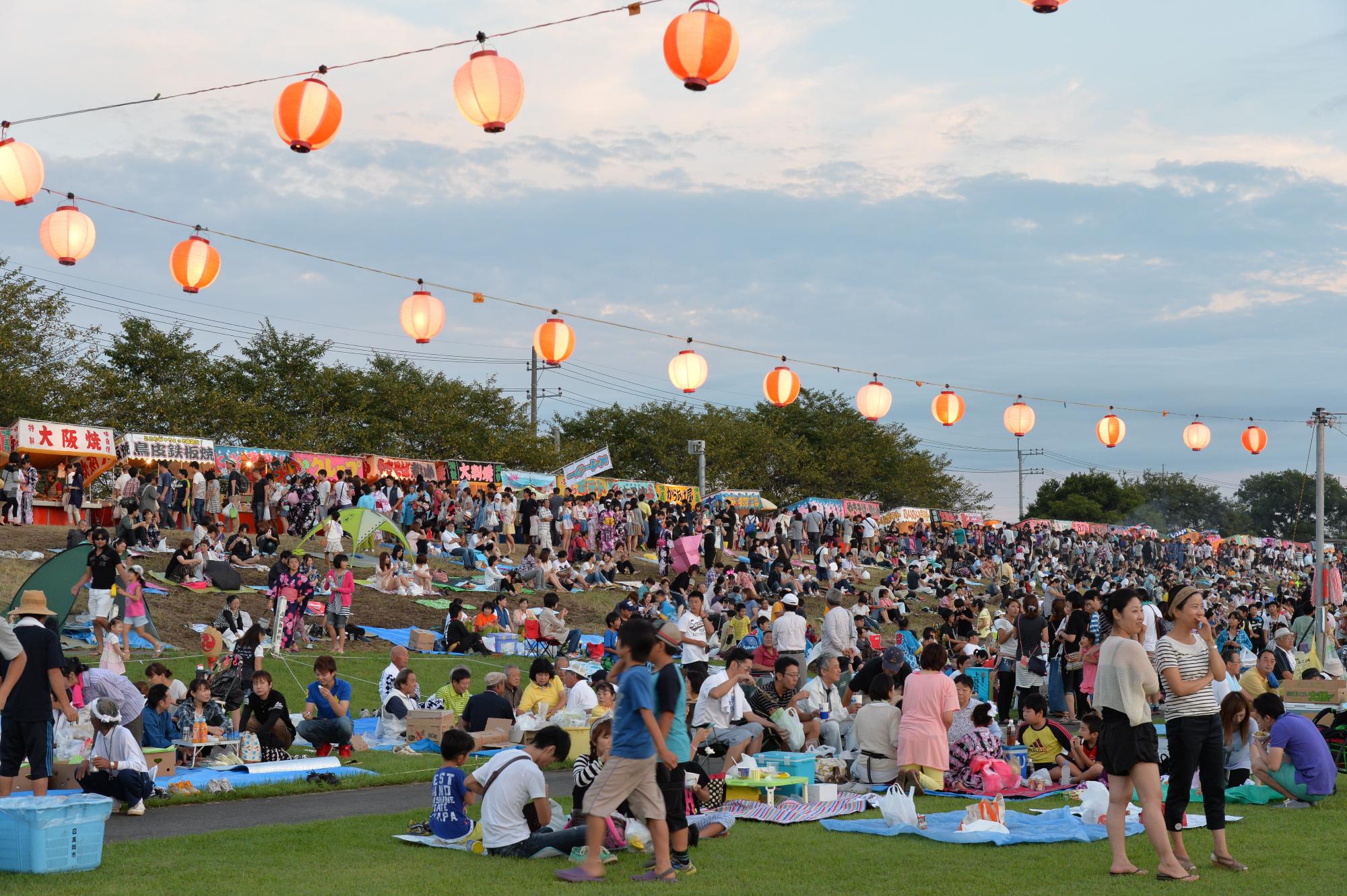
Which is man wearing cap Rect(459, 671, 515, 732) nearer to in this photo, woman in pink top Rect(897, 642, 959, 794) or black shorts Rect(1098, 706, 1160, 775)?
woman in pink top Rect(897, 642, 959, 794)

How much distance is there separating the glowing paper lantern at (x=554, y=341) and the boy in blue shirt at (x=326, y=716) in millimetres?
6916

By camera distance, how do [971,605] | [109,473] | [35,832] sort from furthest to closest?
[109,473] < [971,605] < [35,832]

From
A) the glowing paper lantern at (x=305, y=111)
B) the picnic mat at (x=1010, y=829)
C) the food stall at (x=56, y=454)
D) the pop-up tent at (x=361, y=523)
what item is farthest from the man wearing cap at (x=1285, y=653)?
the food stall at (x=56, y=454)

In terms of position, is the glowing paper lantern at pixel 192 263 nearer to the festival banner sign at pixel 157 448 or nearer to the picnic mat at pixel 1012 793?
the picnic mat at pixel 1012 793

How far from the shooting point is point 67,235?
1424 cm

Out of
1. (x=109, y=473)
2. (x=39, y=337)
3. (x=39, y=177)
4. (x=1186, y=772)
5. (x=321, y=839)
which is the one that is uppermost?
(x=39, y=337)

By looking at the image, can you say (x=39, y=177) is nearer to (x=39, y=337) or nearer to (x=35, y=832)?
(x=35, y=832)

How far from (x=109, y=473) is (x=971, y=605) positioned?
2387cm

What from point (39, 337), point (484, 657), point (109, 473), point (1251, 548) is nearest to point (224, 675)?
point (484, 657)

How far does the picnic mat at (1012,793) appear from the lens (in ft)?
33.2

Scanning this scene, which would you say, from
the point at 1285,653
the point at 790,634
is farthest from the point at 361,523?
the point at 1285,653

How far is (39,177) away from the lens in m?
12.7

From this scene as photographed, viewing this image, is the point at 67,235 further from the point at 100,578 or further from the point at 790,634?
the point at 790,634

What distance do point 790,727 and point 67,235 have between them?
10210 mm
